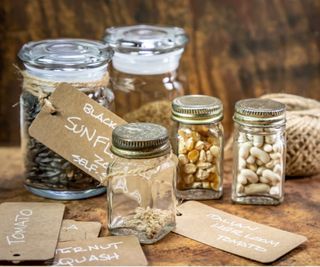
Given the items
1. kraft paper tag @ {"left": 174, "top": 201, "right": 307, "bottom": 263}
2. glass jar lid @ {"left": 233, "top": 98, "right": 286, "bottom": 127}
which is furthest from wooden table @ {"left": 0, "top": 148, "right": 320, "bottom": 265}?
glass jar lid @ {"left": 233, "top": 98, "right": 286, "bottom": 127}

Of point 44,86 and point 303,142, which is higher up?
point 44,86

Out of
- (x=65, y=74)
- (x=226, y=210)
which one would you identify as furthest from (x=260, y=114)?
(x=65, y=74)

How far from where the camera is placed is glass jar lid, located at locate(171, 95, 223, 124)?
0.92 meters

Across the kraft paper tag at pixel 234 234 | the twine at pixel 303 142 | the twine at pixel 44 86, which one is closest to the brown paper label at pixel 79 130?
the twine at pixel 44 86

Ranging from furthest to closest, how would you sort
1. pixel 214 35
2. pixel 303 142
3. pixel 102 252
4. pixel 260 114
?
pixel 214 35 → pixel 303 142 → pixel 260 114 → pixel 102 252

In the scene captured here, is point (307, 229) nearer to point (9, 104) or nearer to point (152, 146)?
point (152, 146)

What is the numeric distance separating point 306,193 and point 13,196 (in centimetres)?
39

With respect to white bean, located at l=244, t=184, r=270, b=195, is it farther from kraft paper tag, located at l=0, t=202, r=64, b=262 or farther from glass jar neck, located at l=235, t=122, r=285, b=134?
kraft paper tag, located at l=0, t=202, r=64, b=262

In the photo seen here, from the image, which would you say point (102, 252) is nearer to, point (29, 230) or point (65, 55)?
point (29, 230)

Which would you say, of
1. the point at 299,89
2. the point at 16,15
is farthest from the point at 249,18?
the point at 16,15

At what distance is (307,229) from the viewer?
87cm

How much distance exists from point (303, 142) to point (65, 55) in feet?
1.13

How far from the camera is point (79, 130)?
3.04 feet

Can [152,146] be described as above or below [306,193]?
above
